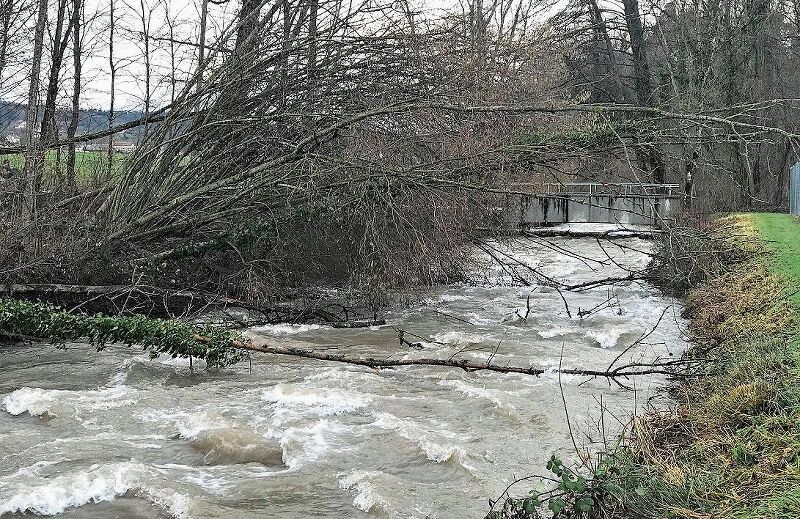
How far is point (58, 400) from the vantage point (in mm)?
8195

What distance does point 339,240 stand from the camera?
14.1 m

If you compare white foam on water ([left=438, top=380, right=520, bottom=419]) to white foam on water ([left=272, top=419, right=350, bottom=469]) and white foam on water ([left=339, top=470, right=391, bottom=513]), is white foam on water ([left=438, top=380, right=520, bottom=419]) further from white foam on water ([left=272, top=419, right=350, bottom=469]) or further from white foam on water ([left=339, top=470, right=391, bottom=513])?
white foam on water ([left=339, top=470, right=391, bottom=513])

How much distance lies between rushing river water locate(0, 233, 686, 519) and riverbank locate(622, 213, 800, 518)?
2.46 ft

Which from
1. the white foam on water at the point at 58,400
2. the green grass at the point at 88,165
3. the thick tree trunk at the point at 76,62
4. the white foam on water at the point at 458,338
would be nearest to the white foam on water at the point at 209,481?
the white foam on water at the point at 58,400

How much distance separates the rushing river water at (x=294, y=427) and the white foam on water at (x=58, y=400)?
0.09 ft

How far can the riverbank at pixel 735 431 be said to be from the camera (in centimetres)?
466

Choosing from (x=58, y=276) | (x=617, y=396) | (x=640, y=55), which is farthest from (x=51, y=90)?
(x=640, y=55)

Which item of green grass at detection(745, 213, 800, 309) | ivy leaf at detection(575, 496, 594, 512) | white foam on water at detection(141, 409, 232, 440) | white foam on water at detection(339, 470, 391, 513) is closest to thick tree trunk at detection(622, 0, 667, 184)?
green grass at detection(745, 213, 800, 309)

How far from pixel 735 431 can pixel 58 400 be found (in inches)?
255

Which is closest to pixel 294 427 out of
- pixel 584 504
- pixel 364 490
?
pixel 364 490

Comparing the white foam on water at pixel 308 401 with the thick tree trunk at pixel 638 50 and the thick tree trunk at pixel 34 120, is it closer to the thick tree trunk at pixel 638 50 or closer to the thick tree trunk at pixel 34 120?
the thick tree trunk at pixel 34 120

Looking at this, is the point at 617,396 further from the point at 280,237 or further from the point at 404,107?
the point at 280,237

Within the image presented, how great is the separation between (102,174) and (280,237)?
3721 mm

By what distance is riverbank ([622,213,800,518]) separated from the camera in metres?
4.66
